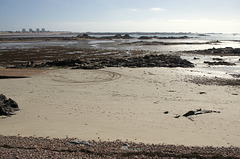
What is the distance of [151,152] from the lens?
6465 millimetres

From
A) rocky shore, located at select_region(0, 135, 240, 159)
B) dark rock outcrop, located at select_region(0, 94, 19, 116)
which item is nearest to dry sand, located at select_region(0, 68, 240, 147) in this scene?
dark rock outcrop, located at select_region(0, 94, 19, 116)

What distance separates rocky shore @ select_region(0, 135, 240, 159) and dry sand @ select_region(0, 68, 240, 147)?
0.56 m

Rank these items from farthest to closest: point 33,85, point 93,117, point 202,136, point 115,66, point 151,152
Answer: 1. point 115,66
2. point 33,85
3. point 93,117
4. point 202,136
5. point 151,152

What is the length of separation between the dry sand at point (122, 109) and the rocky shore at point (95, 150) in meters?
0.56

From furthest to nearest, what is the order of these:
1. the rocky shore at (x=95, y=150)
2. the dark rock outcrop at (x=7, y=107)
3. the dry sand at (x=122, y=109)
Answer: the dark rock outcrop at (x=7, y=107), the dry sand at (x=122, y=109), the rocky shore at (x=95, y=150)

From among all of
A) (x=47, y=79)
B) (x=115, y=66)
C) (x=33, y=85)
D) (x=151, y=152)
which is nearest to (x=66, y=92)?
Result: (x=33, y=85)

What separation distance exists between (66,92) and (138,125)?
7.02 meters

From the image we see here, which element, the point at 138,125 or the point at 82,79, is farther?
the point at 82,79

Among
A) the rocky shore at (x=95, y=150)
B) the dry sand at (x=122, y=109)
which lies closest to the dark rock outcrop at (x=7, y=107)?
the dry sand at (x=122, y=109)

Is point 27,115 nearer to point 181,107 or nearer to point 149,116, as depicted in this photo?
point 149,116

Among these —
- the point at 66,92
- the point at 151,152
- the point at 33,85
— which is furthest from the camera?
the point at 33,85

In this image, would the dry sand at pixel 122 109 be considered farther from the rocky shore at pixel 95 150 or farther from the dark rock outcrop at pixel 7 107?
the rocky shore at pixel 95 150

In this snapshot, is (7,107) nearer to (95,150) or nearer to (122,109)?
(122,109)

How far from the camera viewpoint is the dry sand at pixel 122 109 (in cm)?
796
